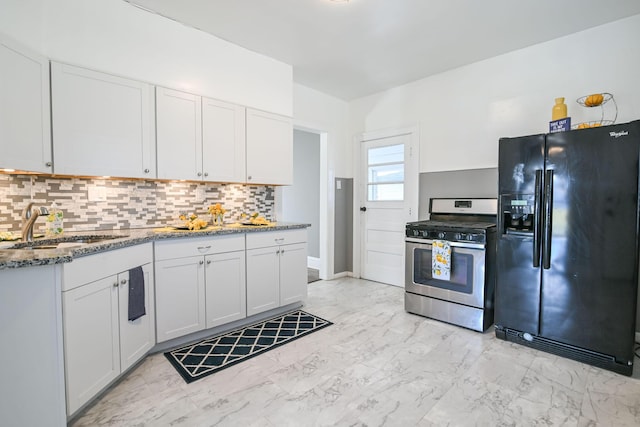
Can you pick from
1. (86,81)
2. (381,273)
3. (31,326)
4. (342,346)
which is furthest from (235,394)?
(381,273)

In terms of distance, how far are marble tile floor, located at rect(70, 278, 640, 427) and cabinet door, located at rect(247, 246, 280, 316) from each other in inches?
23.4

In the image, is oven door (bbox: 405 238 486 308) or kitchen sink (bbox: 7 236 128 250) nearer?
kitchen sink (bbox: 7 236 128 250)

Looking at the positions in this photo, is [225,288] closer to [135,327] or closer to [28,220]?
[135,327]

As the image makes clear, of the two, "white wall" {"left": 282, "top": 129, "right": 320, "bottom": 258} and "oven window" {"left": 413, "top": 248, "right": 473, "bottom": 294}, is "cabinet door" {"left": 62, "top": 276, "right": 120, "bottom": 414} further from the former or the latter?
"white wall" {"left": 282, "top": 129, "right": 320, "bottom": 258}

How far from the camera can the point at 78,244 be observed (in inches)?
78.2

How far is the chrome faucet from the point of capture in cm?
197

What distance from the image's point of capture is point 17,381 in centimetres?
138

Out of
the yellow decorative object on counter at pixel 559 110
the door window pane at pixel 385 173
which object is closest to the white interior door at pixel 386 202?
the door window pane at pixel 385 173

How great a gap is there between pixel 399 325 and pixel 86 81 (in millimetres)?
3310

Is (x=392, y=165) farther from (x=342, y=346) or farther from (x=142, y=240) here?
(x=142, y=240)

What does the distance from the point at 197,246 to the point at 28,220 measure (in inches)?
41.9

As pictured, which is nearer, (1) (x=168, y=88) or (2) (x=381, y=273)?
(1) (x=168, y=88)

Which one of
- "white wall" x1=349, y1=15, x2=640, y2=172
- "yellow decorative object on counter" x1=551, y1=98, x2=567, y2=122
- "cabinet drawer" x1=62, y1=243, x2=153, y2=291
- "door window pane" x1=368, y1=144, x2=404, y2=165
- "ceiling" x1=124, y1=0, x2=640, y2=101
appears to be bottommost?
"cabinet drawer" x1=62, y1=243, x2=153, y2=291

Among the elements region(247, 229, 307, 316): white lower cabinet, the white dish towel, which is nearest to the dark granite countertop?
region(247, 229, 307, 316): white lower cabinet
